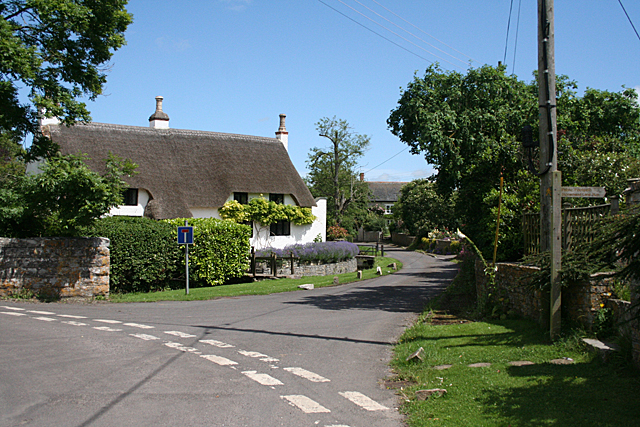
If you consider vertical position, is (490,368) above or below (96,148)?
below

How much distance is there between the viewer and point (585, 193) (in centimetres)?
884

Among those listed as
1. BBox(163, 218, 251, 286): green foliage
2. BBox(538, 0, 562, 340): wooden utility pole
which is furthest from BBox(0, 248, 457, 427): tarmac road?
BBox(163, 218, 251, 286): green foliage

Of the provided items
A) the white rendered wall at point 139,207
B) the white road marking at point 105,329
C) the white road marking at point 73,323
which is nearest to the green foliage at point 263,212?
the white rendered wall at point 139,207

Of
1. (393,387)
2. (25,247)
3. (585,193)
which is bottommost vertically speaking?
(393,387)

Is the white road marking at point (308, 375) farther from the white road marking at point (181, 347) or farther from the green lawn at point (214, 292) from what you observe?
the green lawn at point (214, 292)

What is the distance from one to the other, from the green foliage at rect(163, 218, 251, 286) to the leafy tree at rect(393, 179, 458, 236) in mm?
33857

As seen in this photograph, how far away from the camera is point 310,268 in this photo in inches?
1136

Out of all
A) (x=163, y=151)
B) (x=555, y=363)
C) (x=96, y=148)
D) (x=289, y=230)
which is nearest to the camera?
(x=555, y=363)

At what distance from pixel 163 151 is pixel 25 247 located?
16139 millimetres

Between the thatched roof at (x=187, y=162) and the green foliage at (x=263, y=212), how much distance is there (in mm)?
633

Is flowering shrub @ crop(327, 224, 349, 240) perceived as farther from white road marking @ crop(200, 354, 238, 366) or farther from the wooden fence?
white road marking @ crop(200, 354, 238, 366)

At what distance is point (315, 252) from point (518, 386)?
2298 cm

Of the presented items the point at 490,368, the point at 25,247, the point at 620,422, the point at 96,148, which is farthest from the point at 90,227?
the point at 620,422

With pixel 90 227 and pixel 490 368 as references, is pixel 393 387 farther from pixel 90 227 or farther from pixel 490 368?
pixel 90 227
